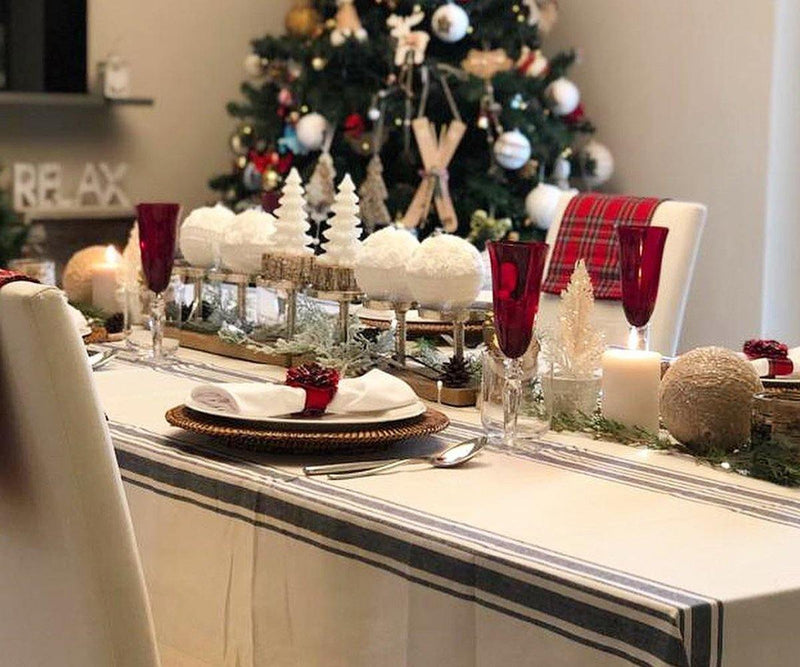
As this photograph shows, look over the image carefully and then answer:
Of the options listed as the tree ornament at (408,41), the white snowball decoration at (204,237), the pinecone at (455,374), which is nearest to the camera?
the pinecone at (455,374)

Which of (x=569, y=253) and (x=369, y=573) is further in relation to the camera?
(x=569, y=253)

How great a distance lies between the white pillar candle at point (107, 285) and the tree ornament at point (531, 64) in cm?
272

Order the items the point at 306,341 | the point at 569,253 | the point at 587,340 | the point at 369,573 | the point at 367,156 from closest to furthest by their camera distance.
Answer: the point at 369,573 → the point at 587,340 → the point at 306,341 → the point at 569,253 → the point at 367,156

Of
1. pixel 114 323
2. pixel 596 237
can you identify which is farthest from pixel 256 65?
pixel 114 323

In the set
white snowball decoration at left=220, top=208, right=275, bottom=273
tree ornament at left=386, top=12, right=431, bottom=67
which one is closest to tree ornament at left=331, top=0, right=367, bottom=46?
tree ornament at left=386, top=12, right=431, bottom=67

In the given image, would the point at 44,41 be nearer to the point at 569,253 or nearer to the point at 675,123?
the point at 675,123

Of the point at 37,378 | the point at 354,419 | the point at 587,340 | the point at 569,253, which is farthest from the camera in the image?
the point at 569,253

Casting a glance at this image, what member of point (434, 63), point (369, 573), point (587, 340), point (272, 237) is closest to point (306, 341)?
point (272, 237)

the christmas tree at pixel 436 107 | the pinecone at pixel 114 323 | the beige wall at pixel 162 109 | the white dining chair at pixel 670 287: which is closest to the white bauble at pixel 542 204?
the christmas tree at pixel 436 107

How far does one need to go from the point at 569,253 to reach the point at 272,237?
90 centimetres

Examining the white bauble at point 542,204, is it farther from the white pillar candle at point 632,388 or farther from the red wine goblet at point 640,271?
the white pillar candle at point 632,388

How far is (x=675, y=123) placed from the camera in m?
5.04

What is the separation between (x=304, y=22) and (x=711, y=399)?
13.1 feet

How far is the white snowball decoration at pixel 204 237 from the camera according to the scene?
95.3 inches
